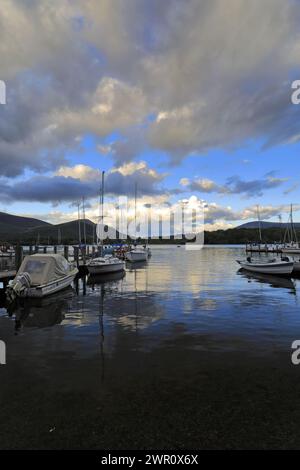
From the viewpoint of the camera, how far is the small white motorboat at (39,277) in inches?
866

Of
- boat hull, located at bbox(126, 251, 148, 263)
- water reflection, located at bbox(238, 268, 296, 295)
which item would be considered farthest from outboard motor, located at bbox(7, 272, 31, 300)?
boat hull, located at bbox(126, 251, 148, 263)

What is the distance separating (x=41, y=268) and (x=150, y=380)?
18.4 metres

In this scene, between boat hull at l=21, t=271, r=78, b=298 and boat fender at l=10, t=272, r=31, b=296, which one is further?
boat hull at l=21, t=271, r=78, b=298

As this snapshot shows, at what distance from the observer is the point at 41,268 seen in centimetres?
2511

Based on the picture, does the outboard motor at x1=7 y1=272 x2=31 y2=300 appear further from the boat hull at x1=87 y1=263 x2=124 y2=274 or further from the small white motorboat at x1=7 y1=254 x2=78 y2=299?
the boat hull at x1=87 y1=263 x2=124 y2=274

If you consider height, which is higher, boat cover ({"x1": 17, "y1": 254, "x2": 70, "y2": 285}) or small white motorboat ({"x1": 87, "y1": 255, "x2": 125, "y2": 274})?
boat cover ({"x1": 17, "y1": 254, "x2": 70, "y2": 285})

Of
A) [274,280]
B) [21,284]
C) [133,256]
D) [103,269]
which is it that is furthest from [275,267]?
[133,256]

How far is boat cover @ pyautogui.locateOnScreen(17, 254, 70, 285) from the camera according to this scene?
2453 centimetres

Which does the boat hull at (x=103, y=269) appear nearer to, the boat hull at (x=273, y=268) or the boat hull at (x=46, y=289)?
the boat hull at (x=46, y=289)

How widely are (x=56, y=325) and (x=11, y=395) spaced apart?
813cm

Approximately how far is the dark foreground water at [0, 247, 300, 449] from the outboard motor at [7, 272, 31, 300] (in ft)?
9.60

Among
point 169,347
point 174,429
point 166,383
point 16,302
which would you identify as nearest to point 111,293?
point 16,302

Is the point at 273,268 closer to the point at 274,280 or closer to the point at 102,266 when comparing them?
the point at 274,280

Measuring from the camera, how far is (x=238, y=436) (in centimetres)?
593
